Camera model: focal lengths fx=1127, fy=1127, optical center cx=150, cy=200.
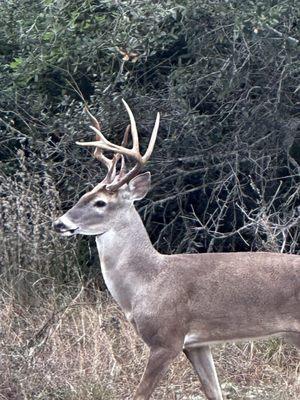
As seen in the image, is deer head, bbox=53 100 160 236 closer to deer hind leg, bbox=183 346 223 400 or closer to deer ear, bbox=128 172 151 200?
deer ear, bbox=128 172 151 200

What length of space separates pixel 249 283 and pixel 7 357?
59.7 inches

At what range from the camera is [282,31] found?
827 cm

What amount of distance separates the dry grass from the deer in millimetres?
359

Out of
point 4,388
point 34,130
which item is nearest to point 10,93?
point 34,130

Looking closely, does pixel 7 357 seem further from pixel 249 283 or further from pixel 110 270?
pixel 249 283

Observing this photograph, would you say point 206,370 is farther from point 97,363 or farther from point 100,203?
point 100,203

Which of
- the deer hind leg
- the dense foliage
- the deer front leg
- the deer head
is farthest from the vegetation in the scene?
the deer front leg

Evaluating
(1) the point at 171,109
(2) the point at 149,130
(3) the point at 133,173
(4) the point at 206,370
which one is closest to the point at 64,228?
(3) the point at 133,173

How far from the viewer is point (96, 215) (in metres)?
6.89

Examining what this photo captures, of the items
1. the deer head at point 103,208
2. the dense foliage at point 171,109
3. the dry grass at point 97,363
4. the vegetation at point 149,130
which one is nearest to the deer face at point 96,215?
the deer head at point 103,208

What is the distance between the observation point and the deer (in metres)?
6.48

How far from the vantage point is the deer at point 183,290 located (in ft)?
21.3

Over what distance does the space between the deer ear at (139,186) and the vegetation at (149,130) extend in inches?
41.8

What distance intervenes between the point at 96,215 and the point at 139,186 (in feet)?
1.13
